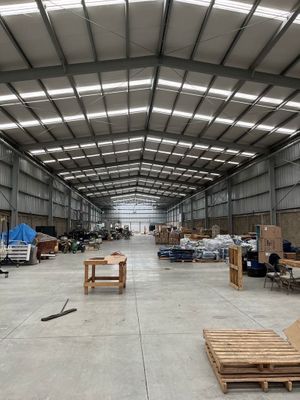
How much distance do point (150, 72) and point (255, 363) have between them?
12.4 meters

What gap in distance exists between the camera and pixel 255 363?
376 centimetres

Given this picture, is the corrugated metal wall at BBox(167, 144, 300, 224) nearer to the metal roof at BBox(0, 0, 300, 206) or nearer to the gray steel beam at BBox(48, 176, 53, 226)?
the metal roof at BBox(0, 0, 300, 206)

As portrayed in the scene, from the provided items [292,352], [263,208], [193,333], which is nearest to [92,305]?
[193,333]

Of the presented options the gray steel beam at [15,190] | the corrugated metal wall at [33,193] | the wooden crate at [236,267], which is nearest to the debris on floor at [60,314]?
the wooden crate at [236,267]

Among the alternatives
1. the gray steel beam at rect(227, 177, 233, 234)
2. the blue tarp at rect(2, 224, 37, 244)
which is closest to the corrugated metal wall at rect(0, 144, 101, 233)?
the blue tarp at rect(2, 224, 37, 244)

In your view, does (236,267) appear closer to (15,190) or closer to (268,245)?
(268,245)

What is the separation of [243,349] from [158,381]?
1.17 m

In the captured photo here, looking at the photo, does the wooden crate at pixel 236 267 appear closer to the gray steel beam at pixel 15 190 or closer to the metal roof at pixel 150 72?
the metal roof at pixel 150 72

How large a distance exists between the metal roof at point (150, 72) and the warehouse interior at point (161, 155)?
2.5 inches

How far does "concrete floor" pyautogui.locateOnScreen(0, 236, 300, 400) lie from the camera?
366 cm

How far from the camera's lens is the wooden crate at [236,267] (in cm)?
974

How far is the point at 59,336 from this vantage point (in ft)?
17.9

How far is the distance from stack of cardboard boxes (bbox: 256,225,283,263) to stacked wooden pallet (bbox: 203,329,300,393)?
23.8ft

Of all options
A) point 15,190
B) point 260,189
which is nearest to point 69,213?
point 15,190
